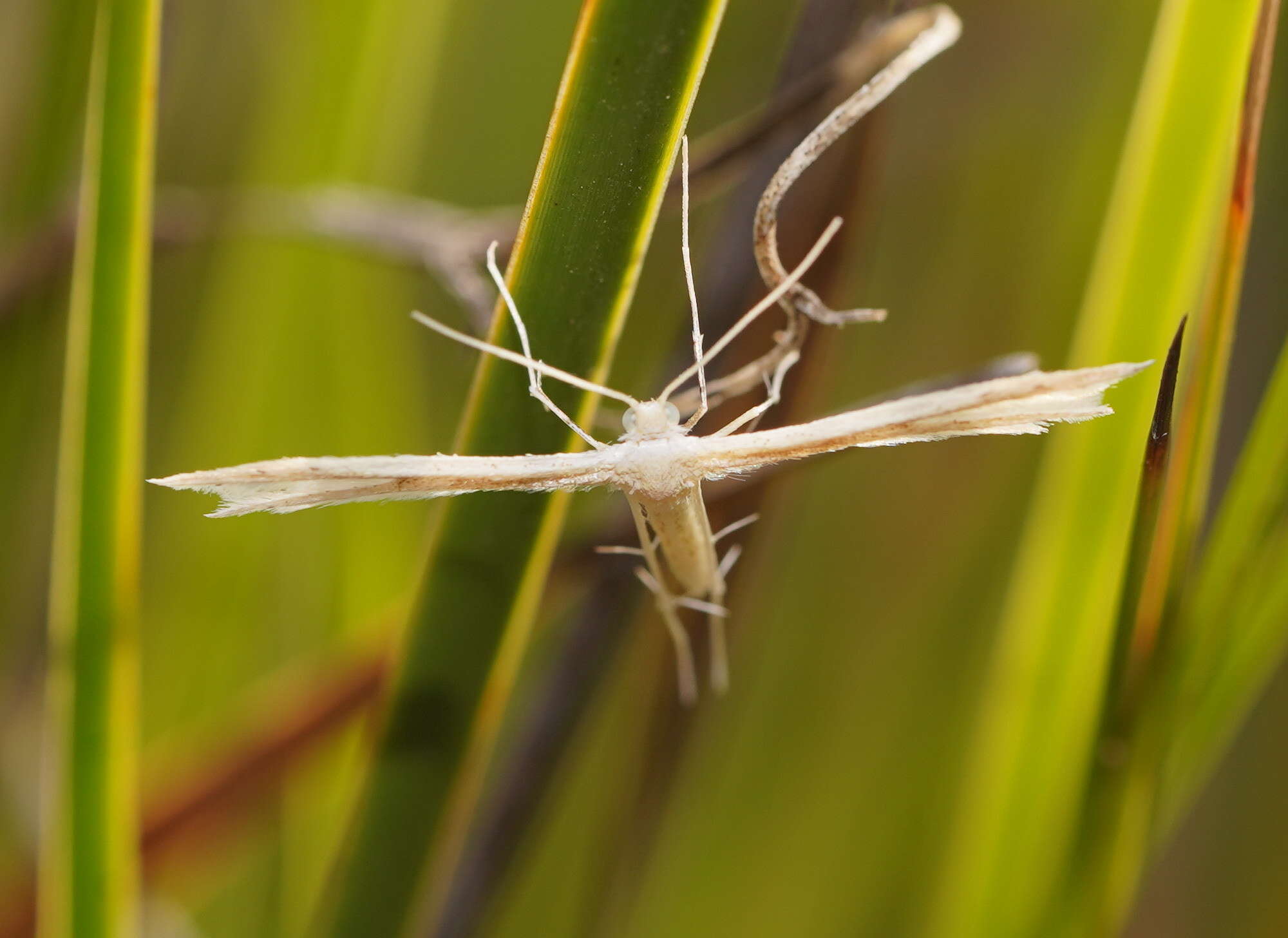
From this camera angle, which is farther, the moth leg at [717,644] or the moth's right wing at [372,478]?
the moth leg at [717,644]

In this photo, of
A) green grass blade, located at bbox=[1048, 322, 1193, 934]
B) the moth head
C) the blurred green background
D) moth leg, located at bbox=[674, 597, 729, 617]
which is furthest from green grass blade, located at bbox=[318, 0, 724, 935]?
the blurred green background

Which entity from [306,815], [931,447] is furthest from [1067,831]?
[306,815]

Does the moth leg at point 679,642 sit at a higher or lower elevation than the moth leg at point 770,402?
lower

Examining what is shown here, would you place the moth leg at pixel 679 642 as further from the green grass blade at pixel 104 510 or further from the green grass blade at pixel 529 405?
the green grass blade at pixel 104 510

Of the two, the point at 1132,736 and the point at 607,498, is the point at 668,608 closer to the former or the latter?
the point at 607,498

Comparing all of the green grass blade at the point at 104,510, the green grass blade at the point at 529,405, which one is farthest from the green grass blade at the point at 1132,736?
the green grass blade at the point at 104,510

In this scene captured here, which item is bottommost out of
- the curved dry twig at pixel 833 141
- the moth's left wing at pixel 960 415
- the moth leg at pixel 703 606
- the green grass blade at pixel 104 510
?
the green grass blade at pixel 104 510

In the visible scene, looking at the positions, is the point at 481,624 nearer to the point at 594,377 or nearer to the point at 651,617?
the point at 594,377
